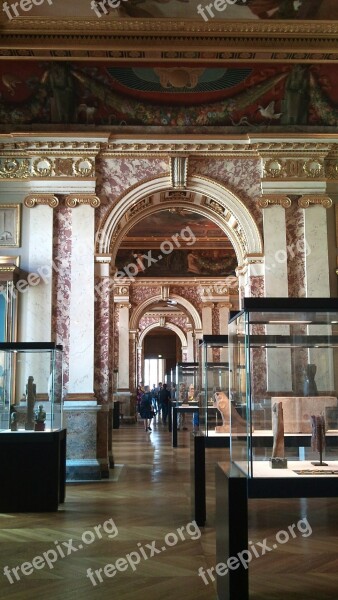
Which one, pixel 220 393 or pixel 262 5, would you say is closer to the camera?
pixel 220 393

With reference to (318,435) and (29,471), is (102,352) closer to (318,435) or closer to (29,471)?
(29,471)

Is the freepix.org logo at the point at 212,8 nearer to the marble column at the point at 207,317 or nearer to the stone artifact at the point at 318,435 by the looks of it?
the stone artifact at the point at 318,435

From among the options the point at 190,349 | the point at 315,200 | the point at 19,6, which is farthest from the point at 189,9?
the point at 190,349

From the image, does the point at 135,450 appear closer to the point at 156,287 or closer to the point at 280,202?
the point at 280,202

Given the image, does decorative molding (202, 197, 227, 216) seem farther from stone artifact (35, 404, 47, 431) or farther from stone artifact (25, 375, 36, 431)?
stone artifact (35, 404, 47, 431)

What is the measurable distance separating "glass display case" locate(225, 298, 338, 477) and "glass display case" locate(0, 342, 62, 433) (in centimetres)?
365

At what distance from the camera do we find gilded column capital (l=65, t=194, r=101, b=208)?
11.9m

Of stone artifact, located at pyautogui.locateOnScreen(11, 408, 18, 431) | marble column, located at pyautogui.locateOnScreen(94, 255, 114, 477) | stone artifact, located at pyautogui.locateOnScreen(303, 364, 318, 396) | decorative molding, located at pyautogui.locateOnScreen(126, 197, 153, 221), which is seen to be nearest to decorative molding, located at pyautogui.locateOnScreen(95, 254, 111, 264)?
marble column, located at pyautogui.locateOnScreen(94, 255, 114, 477)

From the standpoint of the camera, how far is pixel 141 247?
22781 mm

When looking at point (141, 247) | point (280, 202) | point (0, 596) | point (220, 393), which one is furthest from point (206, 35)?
point (141, 247)

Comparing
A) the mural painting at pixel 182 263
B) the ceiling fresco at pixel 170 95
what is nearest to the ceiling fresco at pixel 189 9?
the ceiling fresco at pixel 170 95

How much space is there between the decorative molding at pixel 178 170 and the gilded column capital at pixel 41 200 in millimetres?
2206

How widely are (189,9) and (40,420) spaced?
22.5 feet

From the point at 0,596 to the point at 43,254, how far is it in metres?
7.66
